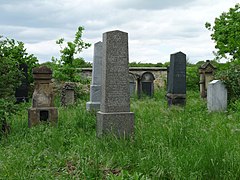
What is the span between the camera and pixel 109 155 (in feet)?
15.3

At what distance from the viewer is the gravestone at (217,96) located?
10086 millimetres

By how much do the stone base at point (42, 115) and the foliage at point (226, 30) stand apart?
14.5 metres

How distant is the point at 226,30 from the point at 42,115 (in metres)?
17.1

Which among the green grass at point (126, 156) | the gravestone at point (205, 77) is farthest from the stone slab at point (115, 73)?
the gravestone at point (205, 77)

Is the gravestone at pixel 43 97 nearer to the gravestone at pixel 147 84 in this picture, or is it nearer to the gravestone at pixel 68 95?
the gravestone at pixel 68 95

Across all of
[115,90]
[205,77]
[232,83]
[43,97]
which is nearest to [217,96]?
[232,83]

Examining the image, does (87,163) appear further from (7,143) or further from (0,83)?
(0,83)

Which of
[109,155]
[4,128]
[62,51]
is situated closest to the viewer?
[109,155]

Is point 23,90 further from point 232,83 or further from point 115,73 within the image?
point 115,73

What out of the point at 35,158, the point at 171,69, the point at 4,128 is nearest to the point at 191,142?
the point at 35,158

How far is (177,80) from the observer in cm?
1127

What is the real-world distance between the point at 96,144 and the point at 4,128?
2819 mm

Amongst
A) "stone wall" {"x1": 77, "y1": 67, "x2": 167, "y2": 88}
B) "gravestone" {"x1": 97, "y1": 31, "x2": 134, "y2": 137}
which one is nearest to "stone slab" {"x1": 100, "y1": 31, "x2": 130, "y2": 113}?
"gravestone" {"x1": 97, "y1": 31, "x2": 134, "y2": 137}

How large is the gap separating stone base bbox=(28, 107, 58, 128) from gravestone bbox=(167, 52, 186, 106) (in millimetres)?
4565
